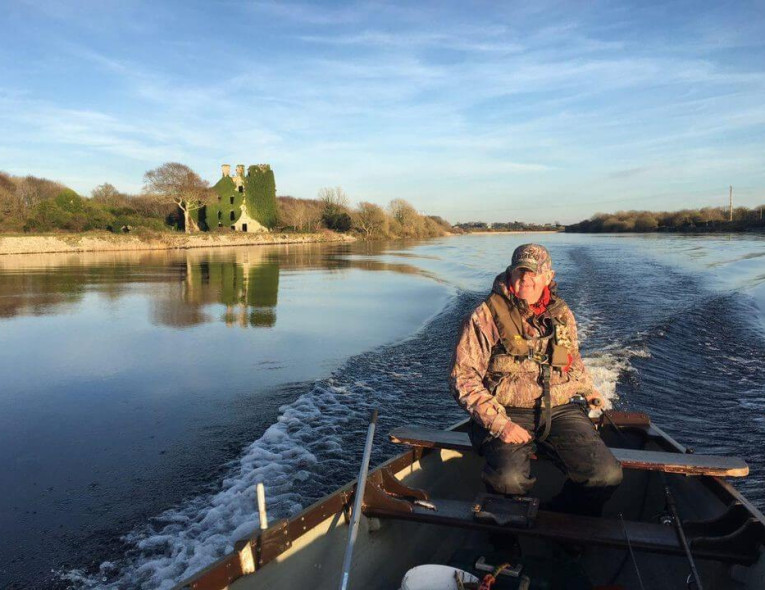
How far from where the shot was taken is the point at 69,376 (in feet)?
26.4

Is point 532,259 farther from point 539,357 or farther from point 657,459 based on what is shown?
point 657,459

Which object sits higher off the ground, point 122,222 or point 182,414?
point 122,222

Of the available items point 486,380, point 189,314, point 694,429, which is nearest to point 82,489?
point 486,380

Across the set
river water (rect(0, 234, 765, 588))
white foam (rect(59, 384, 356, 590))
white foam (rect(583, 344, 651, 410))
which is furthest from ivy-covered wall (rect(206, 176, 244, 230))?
white foam (rect(59, 384, 356, 590))

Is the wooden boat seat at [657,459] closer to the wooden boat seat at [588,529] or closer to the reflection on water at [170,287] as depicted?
the wooden boat seat at [588,529]

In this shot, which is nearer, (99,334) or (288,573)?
(288,573)

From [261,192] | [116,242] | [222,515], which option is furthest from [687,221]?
[222,515]

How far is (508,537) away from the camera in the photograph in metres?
3.38

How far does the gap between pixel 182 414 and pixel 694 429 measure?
6216 mm

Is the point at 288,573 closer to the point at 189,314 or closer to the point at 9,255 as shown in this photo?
the point at 189,314

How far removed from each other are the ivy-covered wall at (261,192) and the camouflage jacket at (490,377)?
59837 millimetres

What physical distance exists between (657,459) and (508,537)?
1140mm

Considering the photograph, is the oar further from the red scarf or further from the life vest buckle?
the red scarf

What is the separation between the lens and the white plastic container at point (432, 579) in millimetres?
2602
